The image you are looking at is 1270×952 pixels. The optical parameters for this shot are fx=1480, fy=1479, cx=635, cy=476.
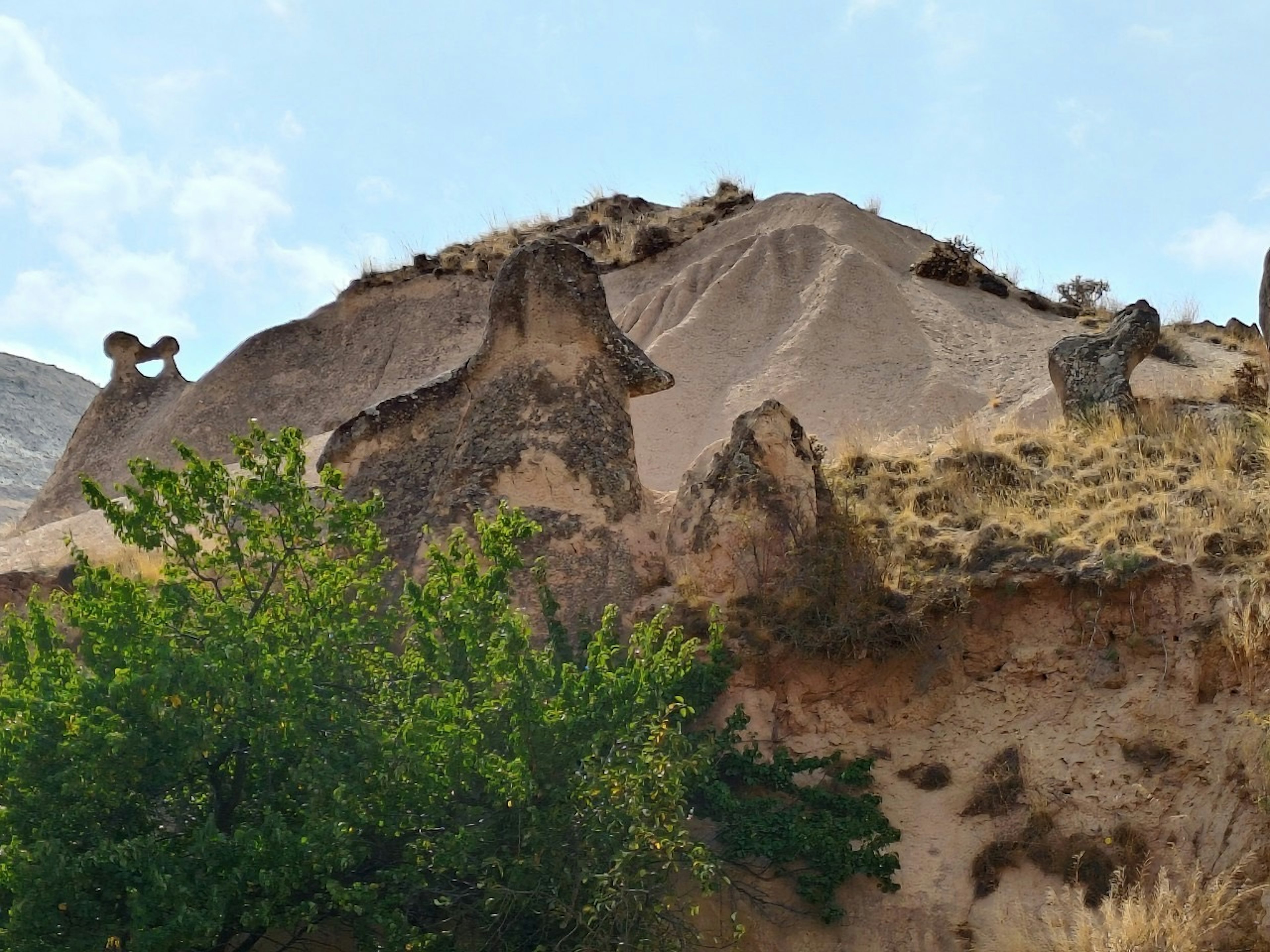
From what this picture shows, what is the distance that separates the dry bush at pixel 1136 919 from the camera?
19.7 feet

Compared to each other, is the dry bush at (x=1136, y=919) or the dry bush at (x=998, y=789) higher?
the dry bush at (x=998, y=789)

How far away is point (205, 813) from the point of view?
239 inches

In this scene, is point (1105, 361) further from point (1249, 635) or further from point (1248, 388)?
point (1249, 635)

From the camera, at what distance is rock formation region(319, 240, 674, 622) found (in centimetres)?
902

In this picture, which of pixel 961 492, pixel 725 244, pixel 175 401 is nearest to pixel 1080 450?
pixel 961 492

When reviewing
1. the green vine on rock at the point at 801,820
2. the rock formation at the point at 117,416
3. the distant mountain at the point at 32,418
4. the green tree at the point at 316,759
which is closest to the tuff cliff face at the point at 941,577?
the green vine on rock at the point at 801,820

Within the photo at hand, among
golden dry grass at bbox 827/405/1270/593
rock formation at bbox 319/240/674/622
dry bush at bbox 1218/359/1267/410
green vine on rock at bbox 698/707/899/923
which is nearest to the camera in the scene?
green vine on rock at bbox 698/707/899/923

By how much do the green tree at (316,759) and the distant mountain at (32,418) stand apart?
20441 millimetres

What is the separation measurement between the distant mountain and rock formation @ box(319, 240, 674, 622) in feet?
58.1

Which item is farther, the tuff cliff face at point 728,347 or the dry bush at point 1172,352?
the dry bush at point 1172,352

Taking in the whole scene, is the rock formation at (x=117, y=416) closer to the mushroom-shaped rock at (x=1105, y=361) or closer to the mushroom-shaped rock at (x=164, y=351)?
the mushroom-shaped rock at (x=164, y=351)

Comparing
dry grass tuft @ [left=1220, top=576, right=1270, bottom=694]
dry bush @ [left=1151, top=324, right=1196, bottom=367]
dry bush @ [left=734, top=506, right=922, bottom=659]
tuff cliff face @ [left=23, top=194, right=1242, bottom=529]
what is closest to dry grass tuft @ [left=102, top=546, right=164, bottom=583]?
tuff cliff face @ [left=23, top=194, right=1242, bottom=529]

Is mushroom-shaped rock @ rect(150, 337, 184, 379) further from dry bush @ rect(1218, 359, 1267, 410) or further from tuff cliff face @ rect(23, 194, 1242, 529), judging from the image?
dry bush @ rect(1218, 359, 1267, 410)

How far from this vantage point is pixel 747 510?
8.76m
